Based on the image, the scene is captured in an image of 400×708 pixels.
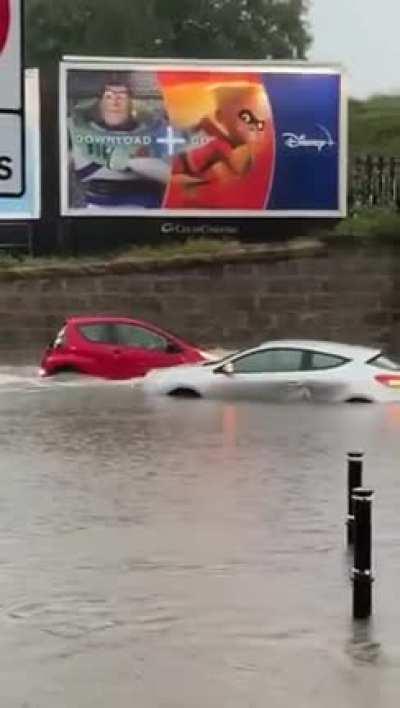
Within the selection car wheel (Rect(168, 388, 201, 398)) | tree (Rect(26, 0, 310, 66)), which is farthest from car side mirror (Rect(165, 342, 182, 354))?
tree (Rect(26, 0, 310, 66))

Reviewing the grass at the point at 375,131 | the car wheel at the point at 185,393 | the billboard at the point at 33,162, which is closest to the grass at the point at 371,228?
the grass at the point at 375,131

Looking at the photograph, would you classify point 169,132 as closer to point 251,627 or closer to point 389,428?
point 389,428

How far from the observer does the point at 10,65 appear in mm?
3727

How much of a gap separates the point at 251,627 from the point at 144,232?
26.1 m

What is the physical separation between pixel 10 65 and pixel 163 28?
179 feet

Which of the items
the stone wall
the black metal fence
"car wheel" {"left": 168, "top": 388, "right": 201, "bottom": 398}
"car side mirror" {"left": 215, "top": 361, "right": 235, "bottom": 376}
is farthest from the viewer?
the black metal fence

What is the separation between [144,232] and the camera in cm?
3353

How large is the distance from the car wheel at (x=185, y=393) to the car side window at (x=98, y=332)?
377 centimetres

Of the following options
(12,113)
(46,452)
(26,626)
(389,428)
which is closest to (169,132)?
(389,428)

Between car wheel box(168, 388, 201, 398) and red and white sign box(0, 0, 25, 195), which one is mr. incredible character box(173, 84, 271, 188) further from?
red and white sign box(0, 0, 25, 195)

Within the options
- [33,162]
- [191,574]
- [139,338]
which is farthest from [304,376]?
[191,574]

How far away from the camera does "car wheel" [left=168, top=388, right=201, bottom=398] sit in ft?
78.6

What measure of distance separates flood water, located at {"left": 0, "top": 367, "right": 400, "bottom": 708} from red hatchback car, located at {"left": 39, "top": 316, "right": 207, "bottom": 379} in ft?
29.5

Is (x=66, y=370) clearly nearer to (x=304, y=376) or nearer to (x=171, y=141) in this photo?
(x=304, y=376)
